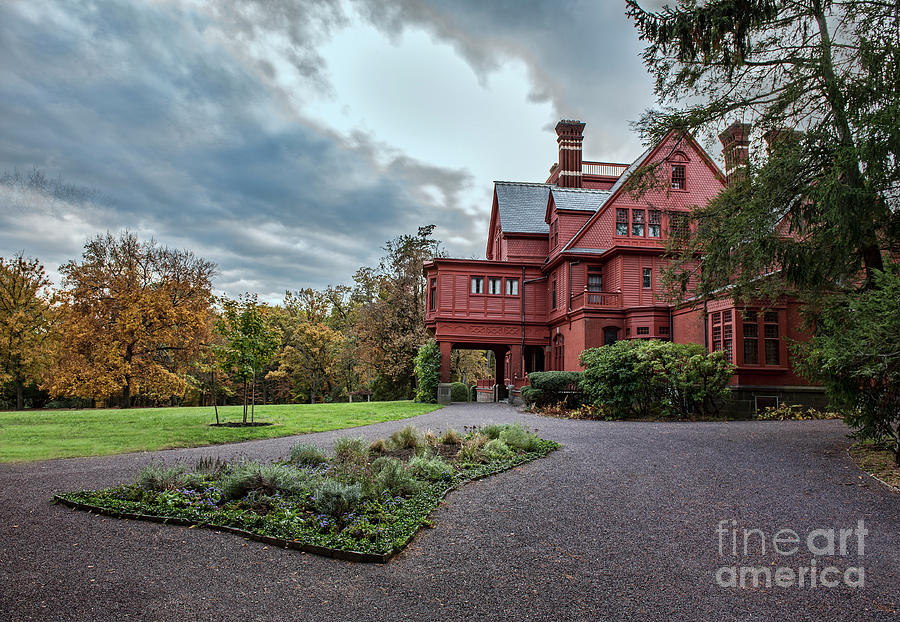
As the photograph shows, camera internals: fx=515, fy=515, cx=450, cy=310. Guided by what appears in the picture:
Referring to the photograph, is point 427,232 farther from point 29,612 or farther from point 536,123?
point 29,612

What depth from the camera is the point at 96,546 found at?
4453 millimetres

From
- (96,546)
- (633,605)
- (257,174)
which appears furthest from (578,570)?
(257,174)

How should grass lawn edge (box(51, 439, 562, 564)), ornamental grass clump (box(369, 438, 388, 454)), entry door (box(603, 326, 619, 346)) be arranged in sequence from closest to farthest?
grass lawn edge (box(51, 439, 562, 564)) < ornamental grass clump (box(369, 438, 388, 454)) < entry door (box(603, 326, 619, 346))

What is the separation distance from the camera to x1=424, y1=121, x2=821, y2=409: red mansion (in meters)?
23.2

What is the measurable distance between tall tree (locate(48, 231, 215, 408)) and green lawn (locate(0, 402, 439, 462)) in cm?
607

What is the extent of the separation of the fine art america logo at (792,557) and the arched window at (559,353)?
20228 mm

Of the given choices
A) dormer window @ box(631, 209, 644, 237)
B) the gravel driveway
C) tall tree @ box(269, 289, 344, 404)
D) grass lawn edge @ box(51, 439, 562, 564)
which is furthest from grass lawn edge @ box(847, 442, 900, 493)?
tall tree @ box(269, 289, 344, 404)

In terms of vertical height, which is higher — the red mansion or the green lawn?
the red mansion

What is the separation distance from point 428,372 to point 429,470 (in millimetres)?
18049

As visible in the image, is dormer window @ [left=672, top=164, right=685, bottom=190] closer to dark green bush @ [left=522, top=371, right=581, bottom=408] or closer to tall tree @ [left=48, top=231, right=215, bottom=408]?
dark green bush @ [left=522, top=371, right=581, bottom=408]

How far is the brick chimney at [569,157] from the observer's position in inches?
1254

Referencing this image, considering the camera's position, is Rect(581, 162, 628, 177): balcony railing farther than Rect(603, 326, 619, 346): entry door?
Yes

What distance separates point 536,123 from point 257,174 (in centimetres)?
2319

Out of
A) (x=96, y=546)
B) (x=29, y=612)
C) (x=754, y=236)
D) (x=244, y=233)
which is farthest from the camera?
(x=244, y=233)
